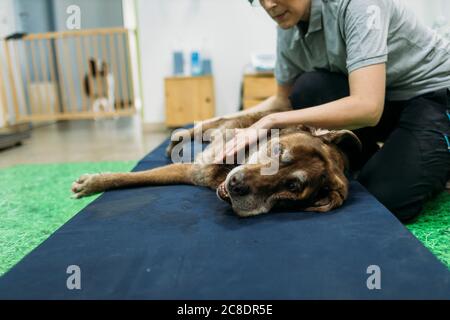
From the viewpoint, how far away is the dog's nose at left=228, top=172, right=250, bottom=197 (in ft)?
5.06

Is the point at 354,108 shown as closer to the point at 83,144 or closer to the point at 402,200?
the point at 402,200

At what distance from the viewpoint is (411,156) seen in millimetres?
2061

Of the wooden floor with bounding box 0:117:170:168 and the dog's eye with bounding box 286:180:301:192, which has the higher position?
the dog's eye with bounding box 286:180:301:192

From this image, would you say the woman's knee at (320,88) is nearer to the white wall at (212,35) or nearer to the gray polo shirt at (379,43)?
the gray polo shirt at (379,43)

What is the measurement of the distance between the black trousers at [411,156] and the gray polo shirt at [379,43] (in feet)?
0.33

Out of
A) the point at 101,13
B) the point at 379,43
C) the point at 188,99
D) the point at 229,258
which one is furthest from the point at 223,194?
the point at 101,13

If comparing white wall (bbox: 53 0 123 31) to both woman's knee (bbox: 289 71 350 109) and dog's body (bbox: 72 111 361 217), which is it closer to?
woman's knee (bbox: 289 71 350 109)

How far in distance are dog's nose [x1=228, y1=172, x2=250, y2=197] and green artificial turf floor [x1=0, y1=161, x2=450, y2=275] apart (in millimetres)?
857

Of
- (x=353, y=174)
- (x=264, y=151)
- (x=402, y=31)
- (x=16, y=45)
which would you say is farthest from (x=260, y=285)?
(x=16, y=45)

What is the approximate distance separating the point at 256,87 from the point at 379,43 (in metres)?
3.85

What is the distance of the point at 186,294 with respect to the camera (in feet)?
3.56

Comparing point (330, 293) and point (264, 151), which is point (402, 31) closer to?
point (264, 151)

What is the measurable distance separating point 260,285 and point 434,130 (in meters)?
1.52

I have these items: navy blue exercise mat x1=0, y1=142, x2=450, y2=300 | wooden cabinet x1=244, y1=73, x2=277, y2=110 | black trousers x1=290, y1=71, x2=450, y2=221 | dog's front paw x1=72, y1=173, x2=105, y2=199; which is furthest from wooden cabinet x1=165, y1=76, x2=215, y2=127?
navy blue exercise mat x1=0, y1=142, x2=450, y2=300
